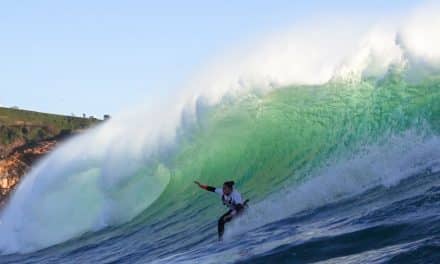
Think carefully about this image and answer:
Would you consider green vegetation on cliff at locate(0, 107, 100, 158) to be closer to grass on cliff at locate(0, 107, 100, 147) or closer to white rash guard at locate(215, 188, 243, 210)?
grass on cliff at locate(0, 107, 100, 147)

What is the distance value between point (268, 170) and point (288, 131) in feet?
4.35

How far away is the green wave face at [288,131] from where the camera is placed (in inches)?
610

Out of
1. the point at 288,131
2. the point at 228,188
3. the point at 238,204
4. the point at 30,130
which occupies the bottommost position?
the point at 238,204

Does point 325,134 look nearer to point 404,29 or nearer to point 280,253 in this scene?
point 404,29

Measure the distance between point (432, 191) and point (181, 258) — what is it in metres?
3.72

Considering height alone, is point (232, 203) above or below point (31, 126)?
below

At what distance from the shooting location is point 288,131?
59.2 ft

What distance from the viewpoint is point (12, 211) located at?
2288 cm

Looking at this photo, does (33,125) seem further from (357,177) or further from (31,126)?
(357,177)

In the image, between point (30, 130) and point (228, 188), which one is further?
point (30, 130)

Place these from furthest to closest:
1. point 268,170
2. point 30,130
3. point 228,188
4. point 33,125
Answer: point 33,125, point 30,130, point 268,170, point 228,188

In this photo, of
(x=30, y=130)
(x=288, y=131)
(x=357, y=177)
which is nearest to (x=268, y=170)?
(x=288, y=131)

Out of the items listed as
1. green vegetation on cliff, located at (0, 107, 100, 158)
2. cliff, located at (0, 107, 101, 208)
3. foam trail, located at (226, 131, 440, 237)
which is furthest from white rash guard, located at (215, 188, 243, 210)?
green vegetation on cliff, located at (0, 107, 100, 158)

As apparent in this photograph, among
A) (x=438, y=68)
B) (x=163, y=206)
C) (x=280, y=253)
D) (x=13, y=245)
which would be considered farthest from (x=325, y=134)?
(x=13, y=245)
